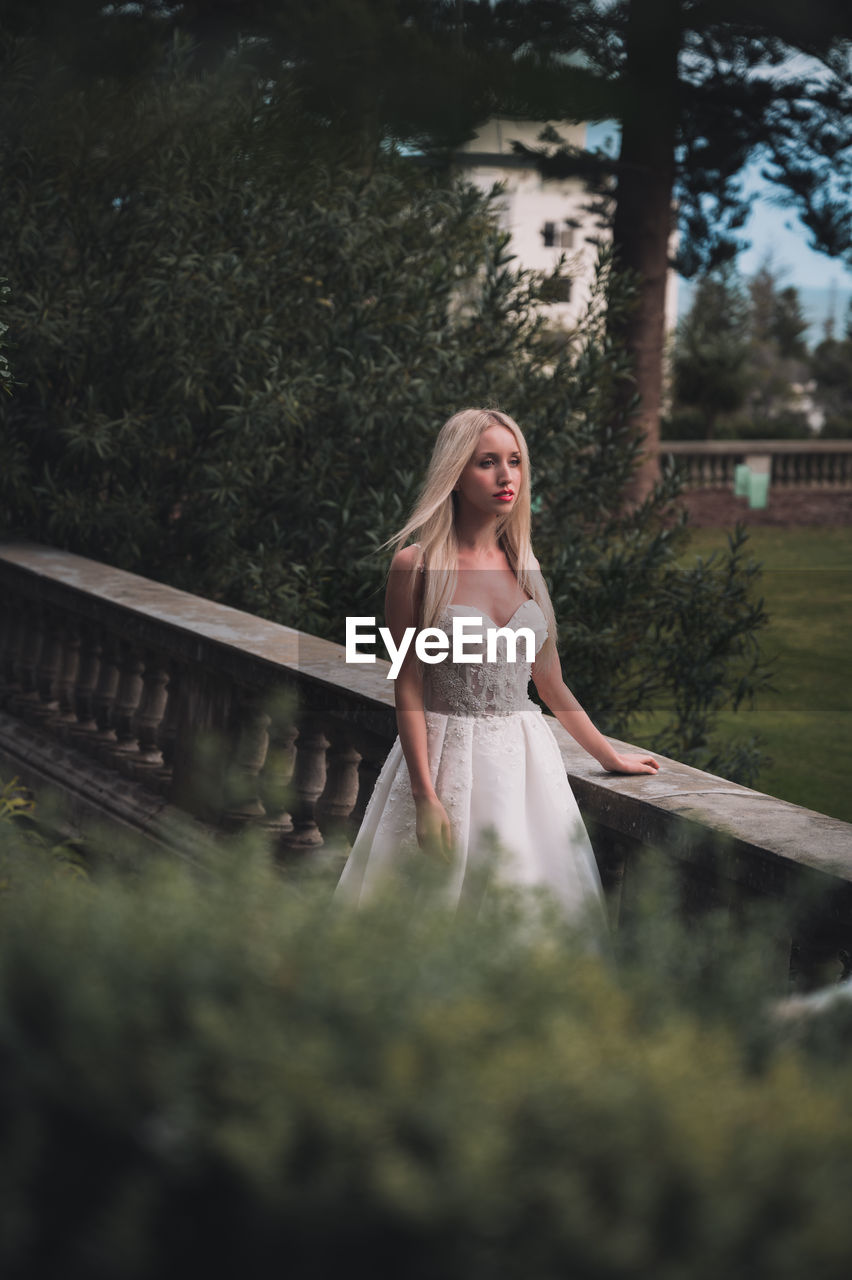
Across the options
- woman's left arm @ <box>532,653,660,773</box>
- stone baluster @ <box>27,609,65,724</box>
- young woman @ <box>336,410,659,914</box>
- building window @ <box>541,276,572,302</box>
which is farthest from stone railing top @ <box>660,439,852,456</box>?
young woman @ <box>336,410,659,914</box>

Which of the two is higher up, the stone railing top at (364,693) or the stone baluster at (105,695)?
the stone railing top at (364,693)

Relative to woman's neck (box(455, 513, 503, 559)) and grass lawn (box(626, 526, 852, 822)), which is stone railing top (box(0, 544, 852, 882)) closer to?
woman's neck (box(455, 513, 503, 559))

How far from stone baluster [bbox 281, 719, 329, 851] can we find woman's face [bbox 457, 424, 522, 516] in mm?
1357

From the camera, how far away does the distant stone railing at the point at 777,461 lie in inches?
893

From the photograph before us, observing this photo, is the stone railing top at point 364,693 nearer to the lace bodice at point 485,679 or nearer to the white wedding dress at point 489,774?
the white wedding dress at point 489,774

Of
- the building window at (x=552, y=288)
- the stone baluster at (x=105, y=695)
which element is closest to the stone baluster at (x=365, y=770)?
the stone baluster at (x=105, y=695)

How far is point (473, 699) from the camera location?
3.64 metres

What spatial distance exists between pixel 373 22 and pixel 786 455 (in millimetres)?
16423

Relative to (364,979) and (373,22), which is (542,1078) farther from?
(373,22)

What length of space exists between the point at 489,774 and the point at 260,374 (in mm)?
4471

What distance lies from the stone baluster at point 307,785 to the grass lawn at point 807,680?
8.92 feet

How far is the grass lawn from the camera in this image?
31.2 ft

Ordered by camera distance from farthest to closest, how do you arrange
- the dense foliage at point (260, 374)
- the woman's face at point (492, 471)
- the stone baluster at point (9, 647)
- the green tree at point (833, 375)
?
1. the green tree at point (833, 375)
2. the dense foliage at point (260, 374)
3. the stone baluster at point (9, 647)
4. the woman's face at point (492, 471)

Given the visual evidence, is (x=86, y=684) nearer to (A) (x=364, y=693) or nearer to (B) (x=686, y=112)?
(A) (x=364, y=693)
